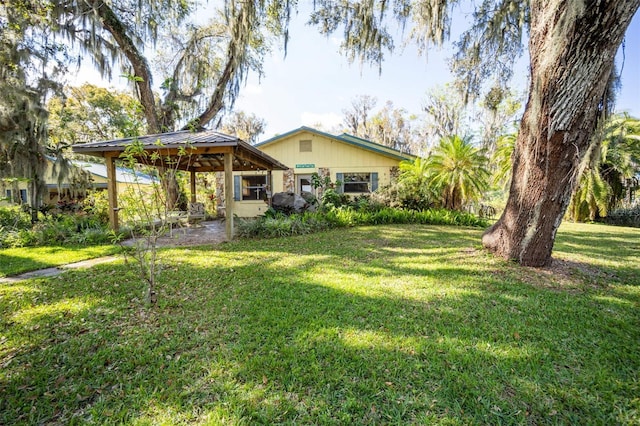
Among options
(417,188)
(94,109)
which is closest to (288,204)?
(417,188)

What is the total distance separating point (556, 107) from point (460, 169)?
6.86m

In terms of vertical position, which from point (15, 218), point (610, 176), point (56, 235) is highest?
point (610, 176)

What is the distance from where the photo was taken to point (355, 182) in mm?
12914

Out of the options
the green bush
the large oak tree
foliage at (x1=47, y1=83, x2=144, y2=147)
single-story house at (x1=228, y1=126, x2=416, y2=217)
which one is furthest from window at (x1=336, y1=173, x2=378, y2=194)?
foliage at (x1=47, y1=83, x2=144, y2=147)

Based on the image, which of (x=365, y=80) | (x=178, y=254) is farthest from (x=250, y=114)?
(x=178, y=254)

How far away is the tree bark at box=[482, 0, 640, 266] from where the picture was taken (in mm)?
3072

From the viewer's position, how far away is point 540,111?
141 inches

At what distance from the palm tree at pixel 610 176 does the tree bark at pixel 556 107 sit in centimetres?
878

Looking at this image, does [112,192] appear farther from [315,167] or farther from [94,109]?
[94,109]

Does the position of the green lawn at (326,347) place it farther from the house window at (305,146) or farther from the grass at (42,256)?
the house window at (305,146)

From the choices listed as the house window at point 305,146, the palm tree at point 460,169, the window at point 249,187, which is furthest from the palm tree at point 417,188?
the window at point 249,187

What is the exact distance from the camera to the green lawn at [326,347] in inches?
68.1

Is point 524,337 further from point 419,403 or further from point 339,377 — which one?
point 339,377

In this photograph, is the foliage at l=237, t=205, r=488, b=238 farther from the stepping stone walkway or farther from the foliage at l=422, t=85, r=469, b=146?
the foliage at l=422, t=85, r=469, b=146
